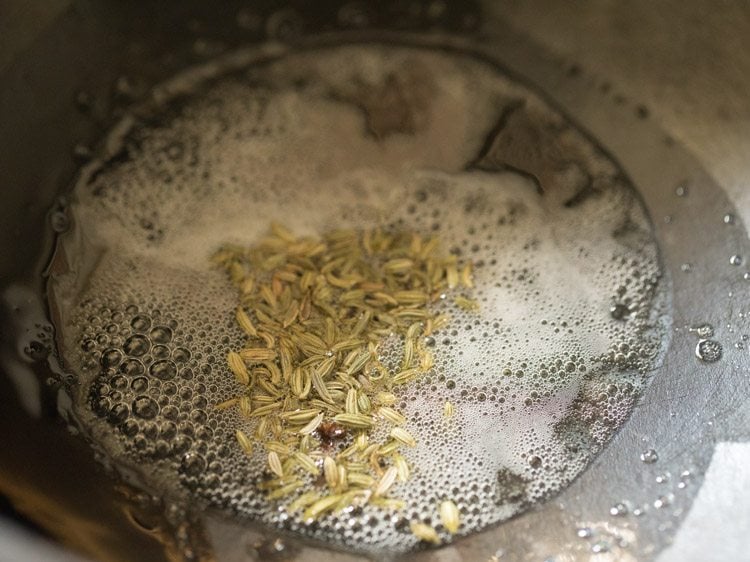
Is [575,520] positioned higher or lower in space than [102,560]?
higher

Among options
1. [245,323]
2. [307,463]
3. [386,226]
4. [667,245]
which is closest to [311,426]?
[307,463]

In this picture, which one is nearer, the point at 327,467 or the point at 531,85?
the point at 327,467

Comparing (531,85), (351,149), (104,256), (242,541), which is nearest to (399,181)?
(351,149)

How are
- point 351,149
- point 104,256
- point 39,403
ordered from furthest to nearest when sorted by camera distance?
point 351,149 < point 104,256 < point 39,403

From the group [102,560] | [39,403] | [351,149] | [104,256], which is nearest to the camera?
[102,560]

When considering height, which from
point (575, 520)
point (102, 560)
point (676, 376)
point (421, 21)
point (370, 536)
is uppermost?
point (421, 21)

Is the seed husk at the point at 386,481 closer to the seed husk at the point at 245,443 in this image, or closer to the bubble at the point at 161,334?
the seed husk at the point at 245,443

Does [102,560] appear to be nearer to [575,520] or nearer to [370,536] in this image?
[370,536]
